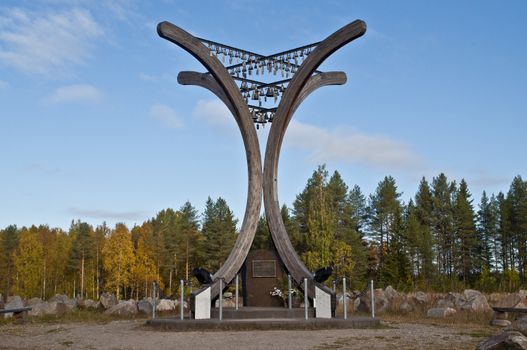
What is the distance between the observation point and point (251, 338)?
9.75m

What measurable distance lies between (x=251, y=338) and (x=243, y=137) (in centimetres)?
617

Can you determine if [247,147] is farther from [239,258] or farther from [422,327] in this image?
[422,327]

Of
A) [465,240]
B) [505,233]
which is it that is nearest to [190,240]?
[465,240]

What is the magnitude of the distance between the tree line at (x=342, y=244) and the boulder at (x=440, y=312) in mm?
19412

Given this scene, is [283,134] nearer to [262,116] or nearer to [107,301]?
[262,116]

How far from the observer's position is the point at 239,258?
13.9 meters

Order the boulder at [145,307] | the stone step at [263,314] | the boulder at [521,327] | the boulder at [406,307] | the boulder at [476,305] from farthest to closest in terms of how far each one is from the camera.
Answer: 1. the boulder at [145,307]
2. the boulder at [406,307]
3. the boulder at [476,305]
4. the stone step at [263,314]
5. the boulder at [521,327]

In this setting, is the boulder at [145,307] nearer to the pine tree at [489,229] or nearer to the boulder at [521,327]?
the boulder at [521,327]

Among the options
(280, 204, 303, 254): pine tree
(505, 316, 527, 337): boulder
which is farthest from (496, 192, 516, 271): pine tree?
(505, 316, 527, 337): boulder

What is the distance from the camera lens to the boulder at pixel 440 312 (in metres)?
14.5

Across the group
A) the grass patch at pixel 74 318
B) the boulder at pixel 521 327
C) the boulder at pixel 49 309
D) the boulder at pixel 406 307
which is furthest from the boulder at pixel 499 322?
the boulder at pixel 49 309

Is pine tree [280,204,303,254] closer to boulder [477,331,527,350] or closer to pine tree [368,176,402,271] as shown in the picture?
pine tree [368,176,402,271]

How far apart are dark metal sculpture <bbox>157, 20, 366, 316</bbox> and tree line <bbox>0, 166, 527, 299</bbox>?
788 inches

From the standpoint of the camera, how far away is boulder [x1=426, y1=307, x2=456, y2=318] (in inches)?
571
